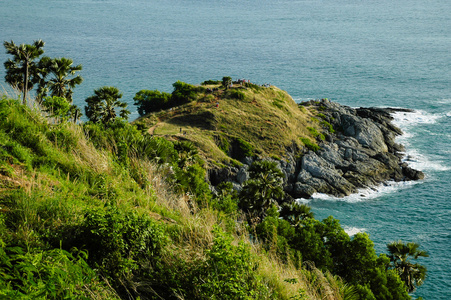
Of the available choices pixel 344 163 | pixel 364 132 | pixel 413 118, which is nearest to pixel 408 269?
pixel 344 163

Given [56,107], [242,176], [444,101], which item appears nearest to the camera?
[56,107]

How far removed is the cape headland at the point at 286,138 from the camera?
70750mm

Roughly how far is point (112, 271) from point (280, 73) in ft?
443

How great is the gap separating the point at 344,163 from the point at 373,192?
8.09 m

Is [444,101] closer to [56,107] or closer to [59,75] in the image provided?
[59,75]

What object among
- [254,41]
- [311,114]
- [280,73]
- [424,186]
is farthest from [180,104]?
[254,41]

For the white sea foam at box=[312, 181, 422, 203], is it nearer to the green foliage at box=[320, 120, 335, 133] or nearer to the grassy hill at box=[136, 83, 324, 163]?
the grassy hill at box=[136, 83, 324, 163]

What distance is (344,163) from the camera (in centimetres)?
7644

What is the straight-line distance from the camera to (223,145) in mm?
74938

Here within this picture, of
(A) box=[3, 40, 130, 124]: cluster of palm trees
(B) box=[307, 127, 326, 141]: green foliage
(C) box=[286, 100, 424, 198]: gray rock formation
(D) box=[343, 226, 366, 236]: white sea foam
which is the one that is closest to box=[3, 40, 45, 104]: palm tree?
(A) box=[3, 40, 130, 124]: cluster of palm trees

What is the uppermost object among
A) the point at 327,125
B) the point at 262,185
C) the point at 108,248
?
the point at 108,248

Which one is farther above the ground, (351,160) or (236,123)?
(236,123)

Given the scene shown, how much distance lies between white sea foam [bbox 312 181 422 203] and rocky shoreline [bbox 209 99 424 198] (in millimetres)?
895

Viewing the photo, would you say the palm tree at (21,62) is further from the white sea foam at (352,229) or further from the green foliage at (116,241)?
the white sea foam at (352,229)
